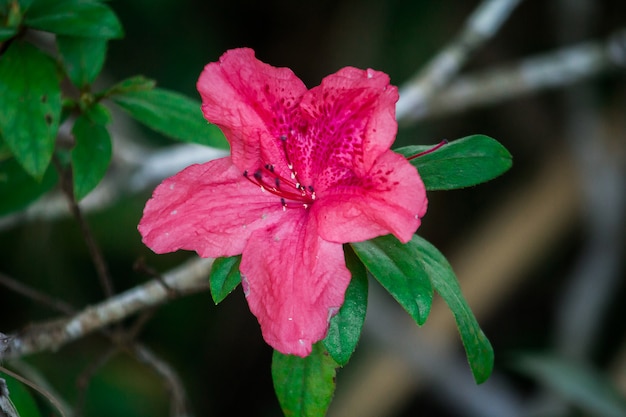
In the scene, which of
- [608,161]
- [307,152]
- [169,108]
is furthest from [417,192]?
[608,161]

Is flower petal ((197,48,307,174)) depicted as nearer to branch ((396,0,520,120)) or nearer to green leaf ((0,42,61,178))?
green leaf ((0,42,61,178))

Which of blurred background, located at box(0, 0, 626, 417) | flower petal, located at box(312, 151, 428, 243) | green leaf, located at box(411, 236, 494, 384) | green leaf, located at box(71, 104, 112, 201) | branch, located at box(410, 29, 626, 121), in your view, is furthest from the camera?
blurred background, located at box(0, 0, 626, 417)

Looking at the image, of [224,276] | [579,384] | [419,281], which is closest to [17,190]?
[224,276]

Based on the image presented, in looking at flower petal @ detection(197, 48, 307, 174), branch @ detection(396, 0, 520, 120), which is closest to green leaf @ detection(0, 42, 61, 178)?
flower petal @ detection(197, 48, 307, 174)

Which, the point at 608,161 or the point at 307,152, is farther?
the point at 608,161

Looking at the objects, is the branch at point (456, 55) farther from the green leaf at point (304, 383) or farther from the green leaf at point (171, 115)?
the green leaf at point (304, 383)

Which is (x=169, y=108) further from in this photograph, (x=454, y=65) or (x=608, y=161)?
(x=608, y=161)
